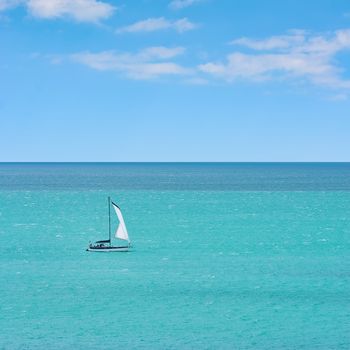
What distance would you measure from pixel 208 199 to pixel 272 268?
8145 centimetres

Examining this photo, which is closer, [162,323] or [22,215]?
[162,323]

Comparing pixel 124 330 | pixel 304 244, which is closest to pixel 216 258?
pixel 304 244

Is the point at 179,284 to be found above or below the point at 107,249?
below

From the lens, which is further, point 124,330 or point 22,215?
point 22,215

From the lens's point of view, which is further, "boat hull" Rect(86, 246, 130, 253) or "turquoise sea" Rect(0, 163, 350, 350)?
"boat hull" Rect(86, 246, 130, 253)

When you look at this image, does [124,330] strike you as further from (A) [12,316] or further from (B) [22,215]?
(B) [22,215]

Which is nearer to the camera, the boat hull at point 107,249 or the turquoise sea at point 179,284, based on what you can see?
the turquoise sea at point 179,284

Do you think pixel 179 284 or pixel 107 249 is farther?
pixel 107 249

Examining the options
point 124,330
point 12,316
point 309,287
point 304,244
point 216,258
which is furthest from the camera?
point 304,244

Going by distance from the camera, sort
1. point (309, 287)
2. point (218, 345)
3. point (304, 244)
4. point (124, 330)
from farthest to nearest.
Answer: point (304, 244) → point (309, 287) → point (124, 330) → point (218, 345)

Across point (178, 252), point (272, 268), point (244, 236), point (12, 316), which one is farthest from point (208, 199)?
point (12, 316)

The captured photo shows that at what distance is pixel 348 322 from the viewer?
1634 inches

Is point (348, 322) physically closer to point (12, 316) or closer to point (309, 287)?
point (309, 287)

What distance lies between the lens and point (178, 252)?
6869 centimetres
